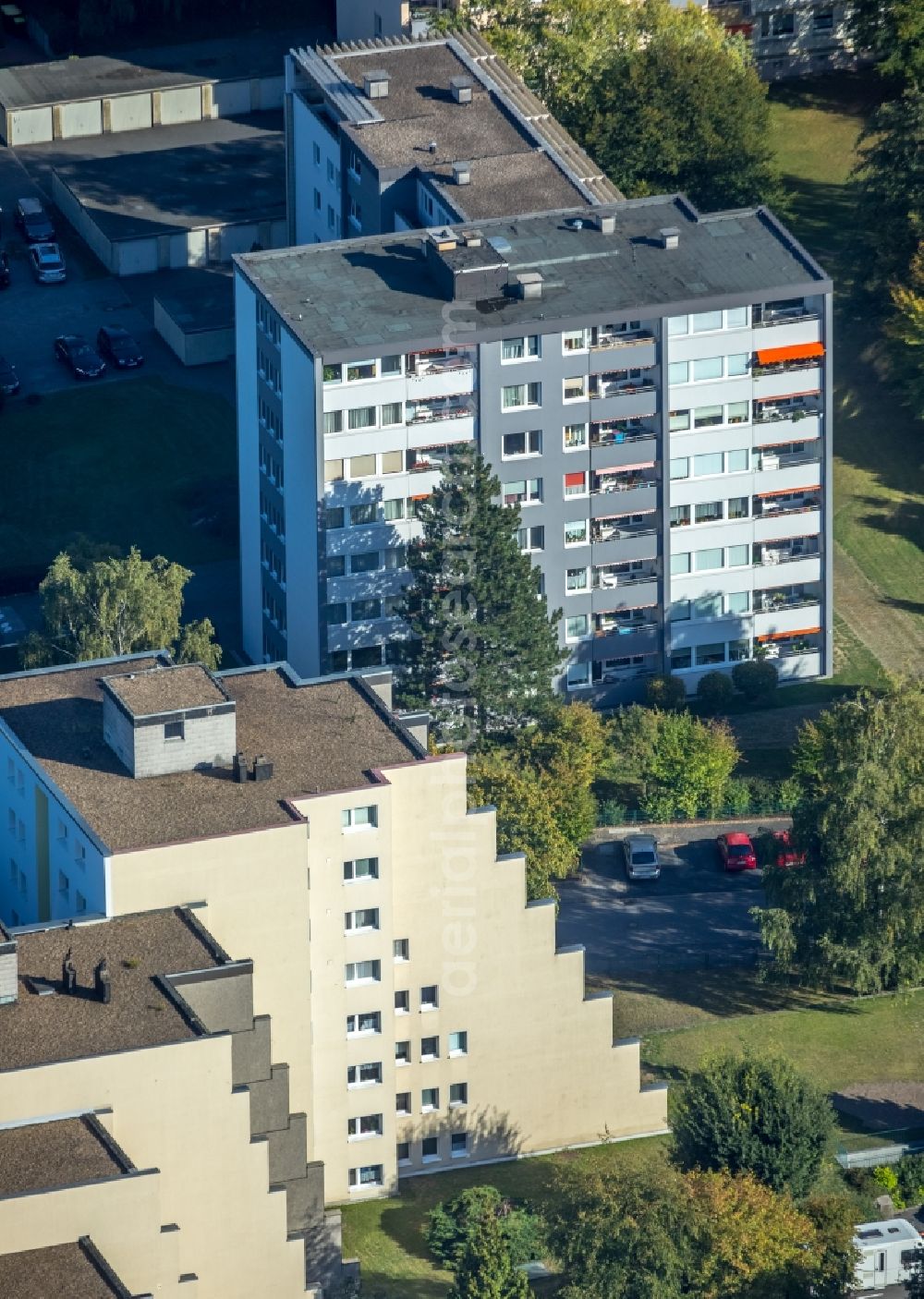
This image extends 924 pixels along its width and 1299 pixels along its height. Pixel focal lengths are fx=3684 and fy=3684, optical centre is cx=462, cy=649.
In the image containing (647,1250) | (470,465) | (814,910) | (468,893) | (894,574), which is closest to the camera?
(647,1250)

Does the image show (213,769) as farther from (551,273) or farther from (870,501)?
(870,501)

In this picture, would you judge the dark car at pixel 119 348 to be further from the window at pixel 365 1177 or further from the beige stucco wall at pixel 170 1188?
the beige stucco wall at pixel 170 1188

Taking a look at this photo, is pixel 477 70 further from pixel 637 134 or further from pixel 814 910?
pixel 814 910

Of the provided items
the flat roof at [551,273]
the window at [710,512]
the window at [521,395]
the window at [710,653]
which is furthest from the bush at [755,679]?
the flat roof at [551,273]

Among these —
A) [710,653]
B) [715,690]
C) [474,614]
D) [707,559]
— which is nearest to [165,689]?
[474,614]

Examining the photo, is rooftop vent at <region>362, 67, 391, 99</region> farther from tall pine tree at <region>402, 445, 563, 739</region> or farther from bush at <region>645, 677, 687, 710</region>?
bush at <region>645, 677, 687, 710</region>

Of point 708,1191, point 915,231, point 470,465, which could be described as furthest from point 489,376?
point 708,1191
